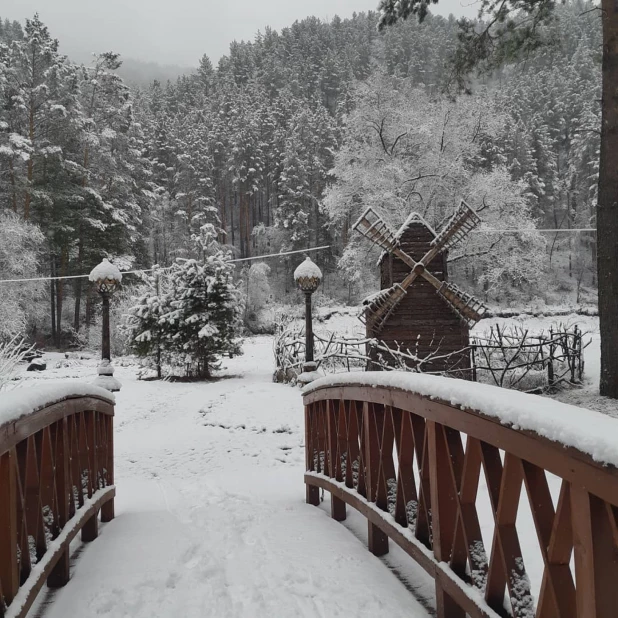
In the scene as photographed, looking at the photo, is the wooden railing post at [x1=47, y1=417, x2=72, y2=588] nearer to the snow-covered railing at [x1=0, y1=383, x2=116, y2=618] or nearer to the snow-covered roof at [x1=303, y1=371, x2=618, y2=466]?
the snow-covered railing at [x1=0, y1=383, x2=116, y2=618]

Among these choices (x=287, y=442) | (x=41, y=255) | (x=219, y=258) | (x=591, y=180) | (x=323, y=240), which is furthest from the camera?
(x=323, y=240)

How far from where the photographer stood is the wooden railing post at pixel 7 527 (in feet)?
6.02

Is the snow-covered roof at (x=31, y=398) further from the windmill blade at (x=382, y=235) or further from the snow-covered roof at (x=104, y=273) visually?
the windmill blade at (x=382, y=235)

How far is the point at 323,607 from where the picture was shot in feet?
7.98

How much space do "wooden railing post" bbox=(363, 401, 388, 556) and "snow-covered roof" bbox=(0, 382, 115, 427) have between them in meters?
1.88

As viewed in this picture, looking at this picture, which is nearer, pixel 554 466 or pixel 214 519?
pixel 554 466

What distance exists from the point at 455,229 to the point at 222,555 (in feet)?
39.9

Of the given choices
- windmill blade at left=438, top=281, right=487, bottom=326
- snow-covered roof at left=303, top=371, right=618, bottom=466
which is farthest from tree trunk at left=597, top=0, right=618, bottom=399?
snow-covered roof at left=303, top=371, right=618, bottom=466

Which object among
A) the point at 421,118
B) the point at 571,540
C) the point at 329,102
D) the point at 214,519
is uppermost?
the point at 329,102

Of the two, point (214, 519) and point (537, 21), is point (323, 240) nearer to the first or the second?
point (537, 21)

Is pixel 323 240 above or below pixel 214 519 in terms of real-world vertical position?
above

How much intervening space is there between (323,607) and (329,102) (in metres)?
66.4

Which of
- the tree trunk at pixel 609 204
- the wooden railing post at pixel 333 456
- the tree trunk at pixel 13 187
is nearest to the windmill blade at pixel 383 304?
the tree trunk at pixel 609 204

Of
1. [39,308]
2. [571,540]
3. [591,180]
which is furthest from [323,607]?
[591,180]
